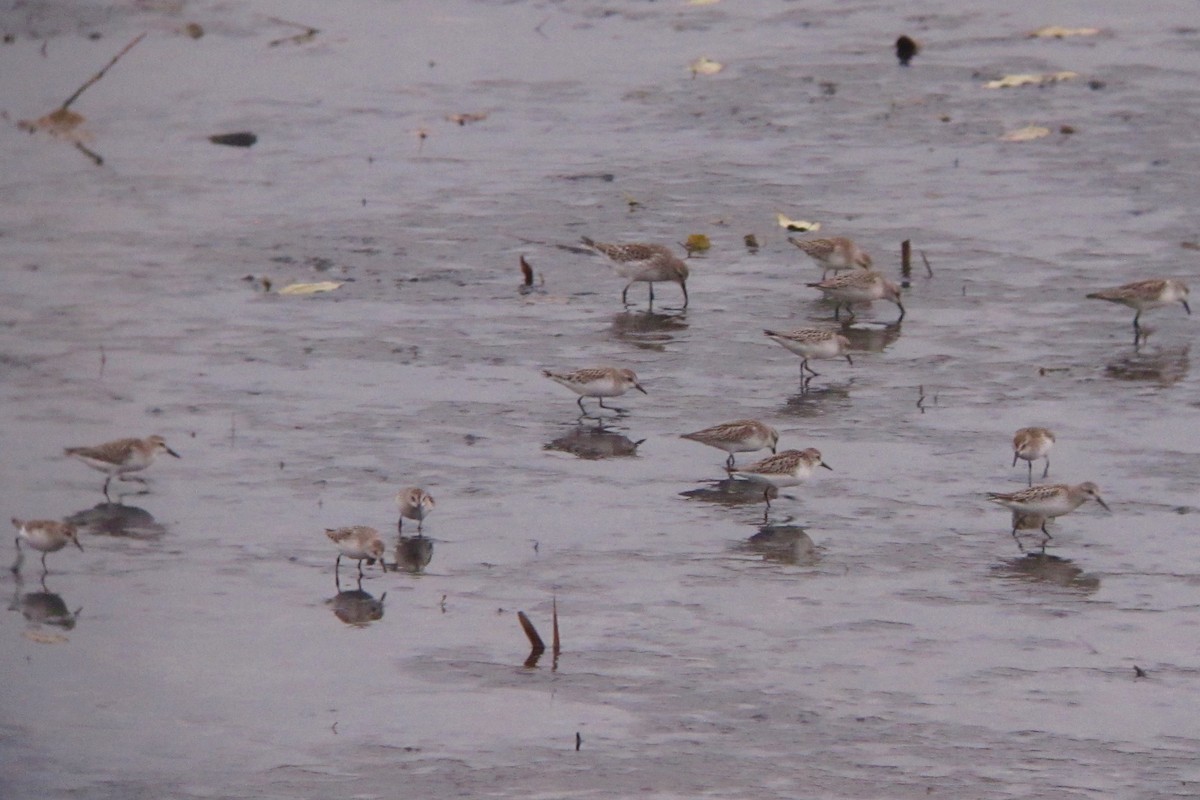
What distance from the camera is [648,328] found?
719 inches

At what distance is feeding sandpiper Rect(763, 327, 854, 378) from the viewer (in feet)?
54.2

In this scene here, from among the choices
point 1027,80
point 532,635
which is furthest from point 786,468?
point 1027,80

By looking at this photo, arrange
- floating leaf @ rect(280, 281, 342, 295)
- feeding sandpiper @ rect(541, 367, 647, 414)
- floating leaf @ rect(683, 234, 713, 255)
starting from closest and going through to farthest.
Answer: feeding sandpiper @ rect(541, 367, 647, 414) < floating leaf @ rect(280, 281, 342, 295) < floating leaf @ rect(683, 234, 713, 255)

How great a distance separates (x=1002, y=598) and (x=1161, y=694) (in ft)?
4.81

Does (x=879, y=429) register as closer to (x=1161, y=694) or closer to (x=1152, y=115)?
(x=1161, y=694)

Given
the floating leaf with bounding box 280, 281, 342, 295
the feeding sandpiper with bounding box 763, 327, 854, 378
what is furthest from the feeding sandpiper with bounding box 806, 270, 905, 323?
the floating leaf with bounding box 280, 281, 342, 295

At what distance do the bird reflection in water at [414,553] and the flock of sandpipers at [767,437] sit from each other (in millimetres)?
127

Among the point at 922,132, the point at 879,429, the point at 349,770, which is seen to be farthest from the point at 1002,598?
the point at 922,132

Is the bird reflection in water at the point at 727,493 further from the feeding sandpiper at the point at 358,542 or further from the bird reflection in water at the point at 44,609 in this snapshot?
the bird reflection in water at the point at 44,609

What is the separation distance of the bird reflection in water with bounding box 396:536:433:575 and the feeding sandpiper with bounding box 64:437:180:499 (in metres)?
2.04

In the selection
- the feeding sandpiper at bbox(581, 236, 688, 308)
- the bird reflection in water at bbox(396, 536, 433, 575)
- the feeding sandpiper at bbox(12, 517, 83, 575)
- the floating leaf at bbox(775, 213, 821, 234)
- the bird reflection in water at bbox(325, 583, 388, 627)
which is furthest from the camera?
the floating leaf at bbox(775, 213, 821, 234)

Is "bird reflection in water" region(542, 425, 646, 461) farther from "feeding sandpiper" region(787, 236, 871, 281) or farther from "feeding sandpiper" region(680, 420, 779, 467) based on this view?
"feeding sandpiper" region(787, 236, 871, 281)

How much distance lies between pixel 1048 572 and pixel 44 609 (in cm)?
608

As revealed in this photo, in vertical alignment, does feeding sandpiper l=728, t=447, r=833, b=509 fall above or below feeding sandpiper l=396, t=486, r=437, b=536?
above
